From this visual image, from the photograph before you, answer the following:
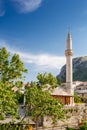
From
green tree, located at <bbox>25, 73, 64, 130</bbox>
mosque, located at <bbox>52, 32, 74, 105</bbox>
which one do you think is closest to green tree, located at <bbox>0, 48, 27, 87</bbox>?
green tree, located at <bbox>25, 73, 64, 130</bbox>

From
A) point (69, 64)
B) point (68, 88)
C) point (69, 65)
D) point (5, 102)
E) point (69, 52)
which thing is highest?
point (69, 52)

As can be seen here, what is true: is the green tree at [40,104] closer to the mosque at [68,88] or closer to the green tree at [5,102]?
the green tree at [5,102]

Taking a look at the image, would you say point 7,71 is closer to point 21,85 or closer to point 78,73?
point 21,85

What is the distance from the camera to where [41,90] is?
36.5 meters

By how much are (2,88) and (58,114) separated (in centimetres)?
913

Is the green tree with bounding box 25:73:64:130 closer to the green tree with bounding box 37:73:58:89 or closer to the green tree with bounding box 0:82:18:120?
the green tree with bounding box 37:73:58:89

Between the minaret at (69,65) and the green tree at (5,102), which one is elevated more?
the minaret at (69,65)

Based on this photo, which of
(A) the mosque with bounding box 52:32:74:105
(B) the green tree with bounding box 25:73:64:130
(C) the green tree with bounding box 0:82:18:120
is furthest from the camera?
(A) the mosque with bounding box 52:32:74:105

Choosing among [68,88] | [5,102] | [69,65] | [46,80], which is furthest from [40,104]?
[69,65]

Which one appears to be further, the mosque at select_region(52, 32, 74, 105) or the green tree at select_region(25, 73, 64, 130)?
the mosque at select_region(52, 32, 74, 105)

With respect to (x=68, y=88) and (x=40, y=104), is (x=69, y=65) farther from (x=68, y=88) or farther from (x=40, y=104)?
(x=40, y=104)

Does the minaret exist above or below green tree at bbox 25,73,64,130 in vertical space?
above

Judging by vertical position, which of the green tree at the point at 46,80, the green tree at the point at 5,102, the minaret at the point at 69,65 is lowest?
the green tree at the point at 5,102

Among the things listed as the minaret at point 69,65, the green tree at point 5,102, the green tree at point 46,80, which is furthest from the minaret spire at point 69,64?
the green tree at point 5,102
